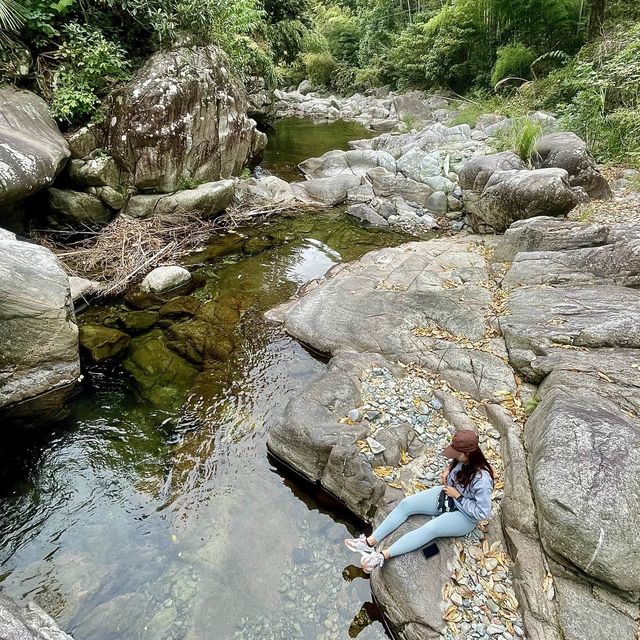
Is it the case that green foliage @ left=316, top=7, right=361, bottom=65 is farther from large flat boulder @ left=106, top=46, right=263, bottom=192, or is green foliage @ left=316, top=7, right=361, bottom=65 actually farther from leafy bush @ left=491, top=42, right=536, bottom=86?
large flat boulder @ left=106, top=46, right=263, bottom=192

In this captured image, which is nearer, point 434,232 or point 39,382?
point 39,382

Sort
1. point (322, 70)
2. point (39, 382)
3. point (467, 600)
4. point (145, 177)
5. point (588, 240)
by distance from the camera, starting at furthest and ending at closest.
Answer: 1. point (322, 70)
2. point (145, 177)
3. point (588, 240)
4. point (39, 382)
5. point (467, 600)

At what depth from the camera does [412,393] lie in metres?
5.54

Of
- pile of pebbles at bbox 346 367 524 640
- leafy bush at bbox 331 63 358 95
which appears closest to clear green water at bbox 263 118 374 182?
leafy bush at bbox 331 63 358 95

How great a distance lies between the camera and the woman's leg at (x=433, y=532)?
150 inches

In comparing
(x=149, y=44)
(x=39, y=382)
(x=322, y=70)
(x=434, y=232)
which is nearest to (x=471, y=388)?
(x=39, y=382)

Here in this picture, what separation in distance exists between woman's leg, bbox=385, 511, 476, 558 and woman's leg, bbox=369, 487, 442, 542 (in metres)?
0.18

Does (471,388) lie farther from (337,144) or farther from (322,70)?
(322,70)

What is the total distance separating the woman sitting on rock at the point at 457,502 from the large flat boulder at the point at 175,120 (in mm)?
9216

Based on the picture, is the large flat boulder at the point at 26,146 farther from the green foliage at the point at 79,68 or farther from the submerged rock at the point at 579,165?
the submerged rock at the point at 579,165

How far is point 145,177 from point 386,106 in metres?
22.2

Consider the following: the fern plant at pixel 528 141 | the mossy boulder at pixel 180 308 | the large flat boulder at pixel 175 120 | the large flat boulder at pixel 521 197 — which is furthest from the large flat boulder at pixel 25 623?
the fern plant at pixel 528 141

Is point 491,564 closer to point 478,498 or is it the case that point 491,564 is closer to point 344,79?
point 478,498

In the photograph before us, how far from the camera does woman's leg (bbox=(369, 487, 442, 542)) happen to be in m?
4.04
